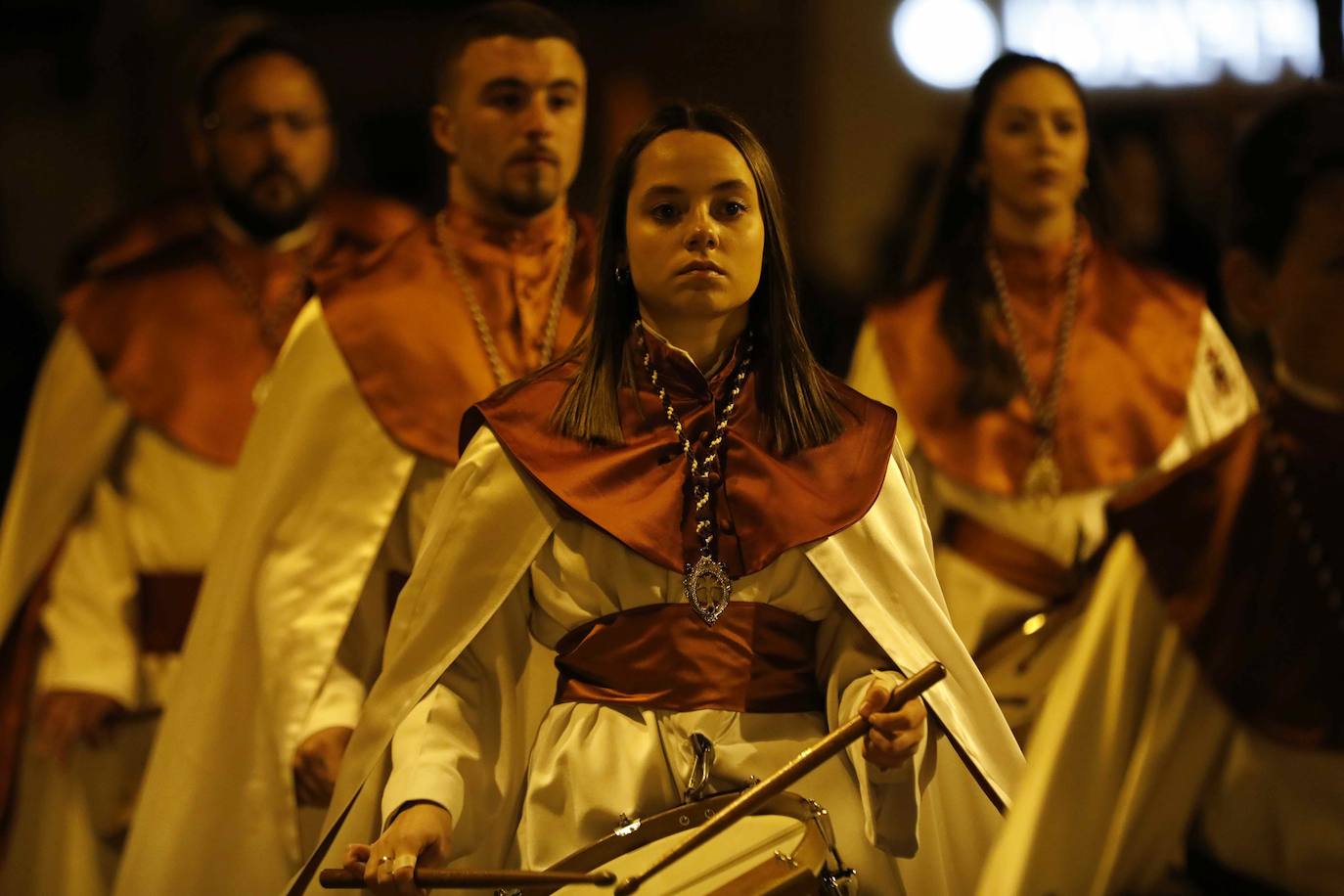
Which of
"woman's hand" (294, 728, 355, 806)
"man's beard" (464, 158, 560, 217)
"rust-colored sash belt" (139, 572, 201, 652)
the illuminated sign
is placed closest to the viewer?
"woman's hand" (294, 728, 355, 806)

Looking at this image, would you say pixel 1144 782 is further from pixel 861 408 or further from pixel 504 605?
pixel 504 605

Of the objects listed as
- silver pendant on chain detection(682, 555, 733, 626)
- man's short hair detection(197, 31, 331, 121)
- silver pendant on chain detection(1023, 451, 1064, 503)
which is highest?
man's short hair detection(197, 31, 331, 121)

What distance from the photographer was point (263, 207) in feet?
15.9

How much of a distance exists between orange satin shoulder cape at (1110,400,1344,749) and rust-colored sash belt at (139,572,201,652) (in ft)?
8.29

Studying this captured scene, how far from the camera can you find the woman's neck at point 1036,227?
14.8 feet

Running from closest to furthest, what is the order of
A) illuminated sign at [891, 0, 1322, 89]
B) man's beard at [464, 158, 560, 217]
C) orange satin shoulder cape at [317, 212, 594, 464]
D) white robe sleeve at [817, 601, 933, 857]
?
white robe sleeve at [817, 601, 933, 857], orange satin shoulder cape at [317, 212, 594, 464], man's beard at [464, 158, 560, 217], illuminated sign at [891, 0, 1322, 89]

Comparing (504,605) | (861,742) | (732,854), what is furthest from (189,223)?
(732,854)

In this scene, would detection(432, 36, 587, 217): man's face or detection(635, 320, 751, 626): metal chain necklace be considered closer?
detection(635, 320, 751, 626): metal chain necklace

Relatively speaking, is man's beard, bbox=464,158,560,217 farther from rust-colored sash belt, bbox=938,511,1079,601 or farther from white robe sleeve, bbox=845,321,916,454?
rust-colored sash belt, bbox=938,511,1079,601

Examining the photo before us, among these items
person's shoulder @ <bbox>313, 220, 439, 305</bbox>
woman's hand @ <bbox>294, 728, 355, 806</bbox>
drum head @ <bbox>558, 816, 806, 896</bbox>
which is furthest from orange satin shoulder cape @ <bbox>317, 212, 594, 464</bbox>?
drum head @ <bbox>558, 816, 806, 896</bbox>

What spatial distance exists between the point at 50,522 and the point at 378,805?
5.84 ft

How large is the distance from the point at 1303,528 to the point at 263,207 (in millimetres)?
2970

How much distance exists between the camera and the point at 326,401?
3852 mm

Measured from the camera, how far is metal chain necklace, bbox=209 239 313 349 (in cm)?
474
